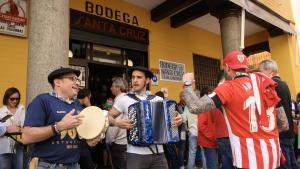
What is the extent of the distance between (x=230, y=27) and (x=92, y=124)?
6.45 metres

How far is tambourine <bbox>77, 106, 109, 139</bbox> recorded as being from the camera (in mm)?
2867

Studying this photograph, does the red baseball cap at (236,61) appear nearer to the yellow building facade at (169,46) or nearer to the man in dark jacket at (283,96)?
the man in dark jacket at (283,96)

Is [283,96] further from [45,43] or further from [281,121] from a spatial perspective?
[45,43]

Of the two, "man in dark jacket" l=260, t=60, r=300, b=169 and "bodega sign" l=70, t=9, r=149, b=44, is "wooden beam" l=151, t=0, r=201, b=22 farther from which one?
"man in dark jacket" l=260, t=60, r=300, b=169

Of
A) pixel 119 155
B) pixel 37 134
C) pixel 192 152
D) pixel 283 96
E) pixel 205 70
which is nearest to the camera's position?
pixel 37 134

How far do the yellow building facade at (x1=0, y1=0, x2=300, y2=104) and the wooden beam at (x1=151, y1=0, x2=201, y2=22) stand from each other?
0.22 m

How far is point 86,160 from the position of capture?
15.8 feet

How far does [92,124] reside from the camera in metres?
2.91

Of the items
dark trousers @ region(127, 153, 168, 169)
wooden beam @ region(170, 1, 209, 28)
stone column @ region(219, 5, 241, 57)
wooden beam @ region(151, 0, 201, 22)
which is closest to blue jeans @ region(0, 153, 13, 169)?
dark trousers @ region(127, 153, 168, 169)

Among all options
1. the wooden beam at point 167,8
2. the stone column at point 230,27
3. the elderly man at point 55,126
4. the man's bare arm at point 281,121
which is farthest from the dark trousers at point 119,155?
the wooden beam at point 167,8

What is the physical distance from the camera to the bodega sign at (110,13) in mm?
8227

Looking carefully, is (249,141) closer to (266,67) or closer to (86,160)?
(266,67)

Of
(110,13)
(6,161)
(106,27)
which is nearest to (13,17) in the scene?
(106,27)

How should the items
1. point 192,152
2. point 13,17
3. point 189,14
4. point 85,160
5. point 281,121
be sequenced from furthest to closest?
point 189,14 < point 192,152 < point 13,17 < point 85,160 < point 281,121
